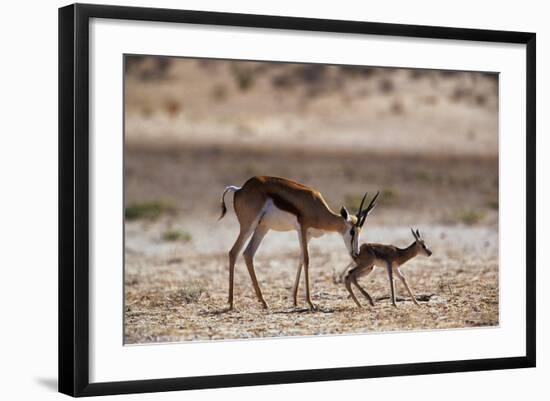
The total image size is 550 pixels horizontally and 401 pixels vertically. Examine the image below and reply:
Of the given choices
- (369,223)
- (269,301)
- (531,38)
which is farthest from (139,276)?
(531,38)

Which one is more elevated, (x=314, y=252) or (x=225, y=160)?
(x=225, y=160)

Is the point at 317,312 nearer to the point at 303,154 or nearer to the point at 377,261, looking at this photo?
the point at 377,261

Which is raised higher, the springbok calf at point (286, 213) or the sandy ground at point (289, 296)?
the springbok calf at point (286, 213)

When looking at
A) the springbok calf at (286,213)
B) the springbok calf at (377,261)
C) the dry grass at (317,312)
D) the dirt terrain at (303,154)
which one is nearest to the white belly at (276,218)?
the springbok calf at (286,213)

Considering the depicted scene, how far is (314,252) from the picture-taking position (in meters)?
16.6

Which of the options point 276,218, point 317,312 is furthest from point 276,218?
point 317,312

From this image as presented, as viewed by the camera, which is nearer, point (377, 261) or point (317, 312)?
point (317, 312)

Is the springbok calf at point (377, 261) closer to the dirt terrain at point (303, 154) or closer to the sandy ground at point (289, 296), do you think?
the sandy ground at point (289, 296)

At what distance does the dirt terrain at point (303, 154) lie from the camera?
17.6 meters

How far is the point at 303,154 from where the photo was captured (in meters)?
21.5

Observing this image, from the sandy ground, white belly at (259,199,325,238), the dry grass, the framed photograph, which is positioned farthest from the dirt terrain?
white belly at (259,199,325,238)

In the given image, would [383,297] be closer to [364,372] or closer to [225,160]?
[364,372]

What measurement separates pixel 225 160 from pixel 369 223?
364 cm

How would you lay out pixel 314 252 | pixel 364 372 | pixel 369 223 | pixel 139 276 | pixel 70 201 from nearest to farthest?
pixel 70 201 → pixel 364 372 → pixel 139 276 → pixel 314 252 → pixel 369 223
